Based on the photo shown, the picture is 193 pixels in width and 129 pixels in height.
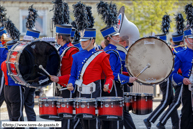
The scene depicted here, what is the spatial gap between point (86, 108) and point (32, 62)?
139cm

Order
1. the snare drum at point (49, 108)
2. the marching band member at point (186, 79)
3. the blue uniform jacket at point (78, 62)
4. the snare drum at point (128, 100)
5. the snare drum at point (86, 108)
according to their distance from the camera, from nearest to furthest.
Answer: the snare drum at point (86, 108), the snare drum at point (49, 108), the blue uniform jacket at point (78, 62), the marching band member at point (186, 79), the snare drum at point (128, 100)

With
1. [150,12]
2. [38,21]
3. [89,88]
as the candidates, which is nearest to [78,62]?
[89,88]

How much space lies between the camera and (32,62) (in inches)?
264

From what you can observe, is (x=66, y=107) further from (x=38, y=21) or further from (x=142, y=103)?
(x=38, y=21)

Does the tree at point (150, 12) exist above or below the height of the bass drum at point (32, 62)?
above

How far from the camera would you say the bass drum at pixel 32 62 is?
21.7ft

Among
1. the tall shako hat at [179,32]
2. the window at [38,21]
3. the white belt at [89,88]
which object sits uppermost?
the window at [38,21]

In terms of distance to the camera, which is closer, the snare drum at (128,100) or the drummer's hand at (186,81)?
the drummer's hand at (186,81)

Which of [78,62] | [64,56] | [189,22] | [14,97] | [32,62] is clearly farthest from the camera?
[189,22]

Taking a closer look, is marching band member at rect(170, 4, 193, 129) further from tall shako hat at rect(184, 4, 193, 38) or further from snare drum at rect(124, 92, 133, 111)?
snare drum at rect(124, 92, 133, 111)

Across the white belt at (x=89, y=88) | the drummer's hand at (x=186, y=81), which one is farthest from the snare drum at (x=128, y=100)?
the white belt at (x=89, y=88)

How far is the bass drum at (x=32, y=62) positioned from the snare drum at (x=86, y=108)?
108 centimetres

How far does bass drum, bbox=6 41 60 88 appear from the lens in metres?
6.62

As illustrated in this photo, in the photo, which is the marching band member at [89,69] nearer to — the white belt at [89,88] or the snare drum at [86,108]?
the white belt at [89,88]
